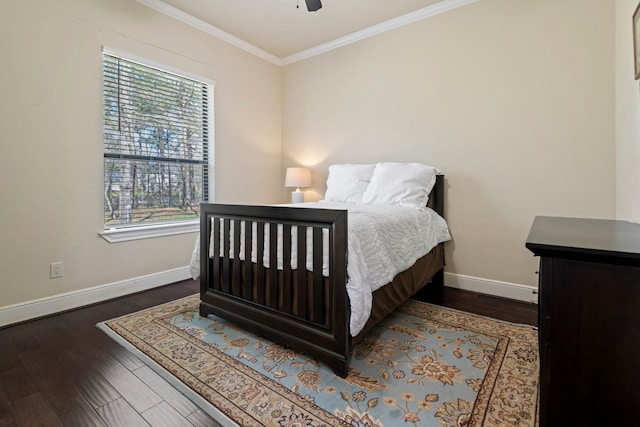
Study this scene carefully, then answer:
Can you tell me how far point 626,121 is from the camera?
180 cm

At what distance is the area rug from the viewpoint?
1.23 metres

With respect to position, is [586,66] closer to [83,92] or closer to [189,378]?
[189,378]

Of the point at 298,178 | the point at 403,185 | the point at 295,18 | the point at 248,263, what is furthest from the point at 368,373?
the point at 295,18

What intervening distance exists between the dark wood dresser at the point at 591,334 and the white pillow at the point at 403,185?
1638mm

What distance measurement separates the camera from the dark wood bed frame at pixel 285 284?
146 cm

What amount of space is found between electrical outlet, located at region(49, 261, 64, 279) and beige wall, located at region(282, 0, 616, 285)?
9.15 ft

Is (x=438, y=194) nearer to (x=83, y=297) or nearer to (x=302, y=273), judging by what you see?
(x=302, y=273)

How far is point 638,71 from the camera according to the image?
146 cm

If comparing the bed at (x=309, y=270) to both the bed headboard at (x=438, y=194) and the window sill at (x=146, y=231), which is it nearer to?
the bed headboard at (x=438, y=194)

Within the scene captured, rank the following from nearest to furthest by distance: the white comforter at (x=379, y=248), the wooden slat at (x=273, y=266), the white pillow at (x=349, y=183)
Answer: the white comforter at (x=379, y=248) < the wooden slat at (x=273, y=266) < the white pillow at (x=349, y=183)

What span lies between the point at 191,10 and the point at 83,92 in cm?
128

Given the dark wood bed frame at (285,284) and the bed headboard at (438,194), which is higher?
the bed headboard at (438,194)

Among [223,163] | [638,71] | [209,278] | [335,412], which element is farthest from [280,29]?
[335,412]

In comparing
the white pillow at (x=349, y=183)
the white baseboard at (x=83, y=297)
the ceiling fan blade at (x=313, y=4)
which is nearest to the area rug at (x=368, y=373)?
the white baseboard at (x=83, y=297)
